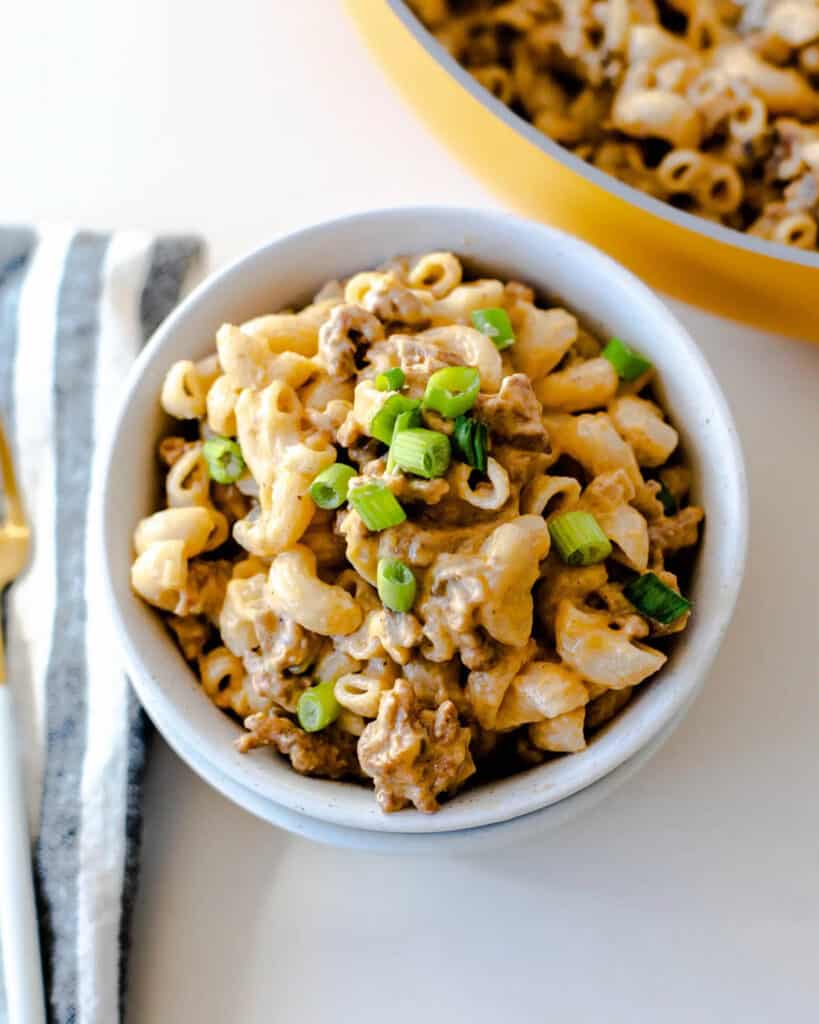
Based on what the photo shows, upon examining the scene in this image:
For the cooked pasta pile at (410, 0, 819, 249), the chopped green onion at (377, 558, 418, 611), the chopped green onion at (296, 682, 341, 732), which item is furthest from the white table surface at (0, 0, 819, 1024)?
the chopped green onion at (377, 558, 418, 611)

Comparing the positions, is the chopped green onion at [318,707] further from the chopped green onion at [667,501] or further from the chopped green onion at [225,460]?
the chopped green onion at [667,501]

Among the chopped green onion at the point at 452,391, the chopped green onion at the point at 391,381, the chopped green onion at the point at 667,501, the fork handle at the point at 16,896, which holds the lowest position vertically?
the fork handle at the point at 16,896

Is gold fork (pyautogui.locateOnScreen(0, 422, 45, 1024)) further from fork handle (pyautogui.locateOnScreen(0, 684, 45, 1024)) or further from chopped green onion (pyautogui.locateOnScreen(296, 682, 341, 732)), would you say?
chopped green onion (pyautogui.locateOnScreen(296, 682, 341, 732))

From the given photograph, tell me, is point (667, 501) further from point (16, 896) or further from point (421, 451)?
point (16, 896)

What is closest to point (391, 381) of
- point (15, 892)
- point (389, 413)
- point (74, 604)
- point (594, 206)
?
point (389, 413)

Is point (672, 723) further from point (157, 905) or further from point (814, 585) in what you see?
point (157, 905)

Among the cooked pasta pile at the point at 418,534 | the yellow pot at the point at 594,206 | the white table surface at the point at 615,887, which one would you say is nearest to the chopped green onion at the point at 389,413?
the cooked pasta pile at the point at 418,534
